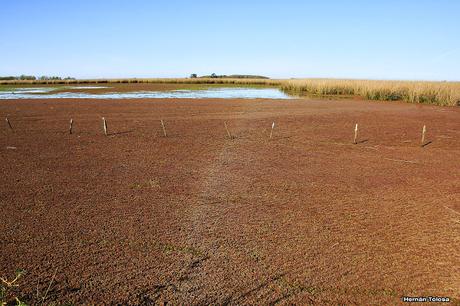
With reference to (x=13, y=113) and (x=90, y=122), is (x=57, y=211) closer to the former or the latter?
(x=90, y=122)

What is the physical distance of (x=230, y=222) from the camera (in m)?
5.38

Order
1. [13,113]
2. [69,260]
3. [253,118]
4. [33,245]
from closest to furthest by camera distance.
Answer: [69,260] < [33,245] < [253,118] < [13,113]

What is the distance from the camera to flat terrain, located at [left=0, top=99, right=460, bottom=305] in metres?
3.83

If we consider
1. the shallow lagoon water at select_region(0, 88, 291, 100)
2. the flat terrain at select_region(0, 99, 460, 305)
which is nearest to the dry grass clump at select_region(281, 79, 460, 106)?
the shallow lagoon water at select_region(0, 88, 291, 100)

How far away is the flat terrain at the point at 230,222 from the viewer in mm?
3830

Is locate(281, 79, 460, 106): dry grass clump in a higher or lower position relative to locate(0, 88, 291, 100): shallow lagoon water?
higher

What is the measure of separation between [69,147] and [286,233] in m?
7.87

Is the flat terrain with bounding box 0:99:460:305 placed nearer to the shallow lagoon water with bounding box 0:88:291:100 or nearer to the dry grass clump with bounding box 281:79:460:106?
the dry grass clump with bounding box 281:79:460:106

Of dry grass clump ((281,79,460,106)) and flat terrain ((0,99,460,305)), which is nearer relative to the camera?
flat terrain ((0,99,460,305))

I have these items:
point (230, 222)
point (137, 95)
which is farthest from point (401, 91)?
point (230, 222)

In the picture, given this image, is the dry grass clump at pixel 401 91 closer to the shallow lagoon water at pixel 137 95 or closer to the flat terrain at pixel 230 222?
the shallow lagoon water at pixel 137 95

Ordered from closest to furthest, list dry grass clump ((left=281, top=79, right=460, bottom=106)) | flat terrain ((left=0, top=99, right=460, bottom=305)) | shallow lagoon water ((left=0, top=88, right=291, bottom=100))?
flat terrain ((left=0, top=99, right=460, bottom=305)) < dry grass clump ((left=281, top=79, right=460, bottom=106)) < shallow lagoon water ((left=0, top=88, right=291, bottom=100))

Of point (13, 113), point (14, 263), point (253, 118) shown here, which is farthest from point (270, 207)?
point (13, 113)

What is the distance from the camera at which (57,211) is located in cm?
572
